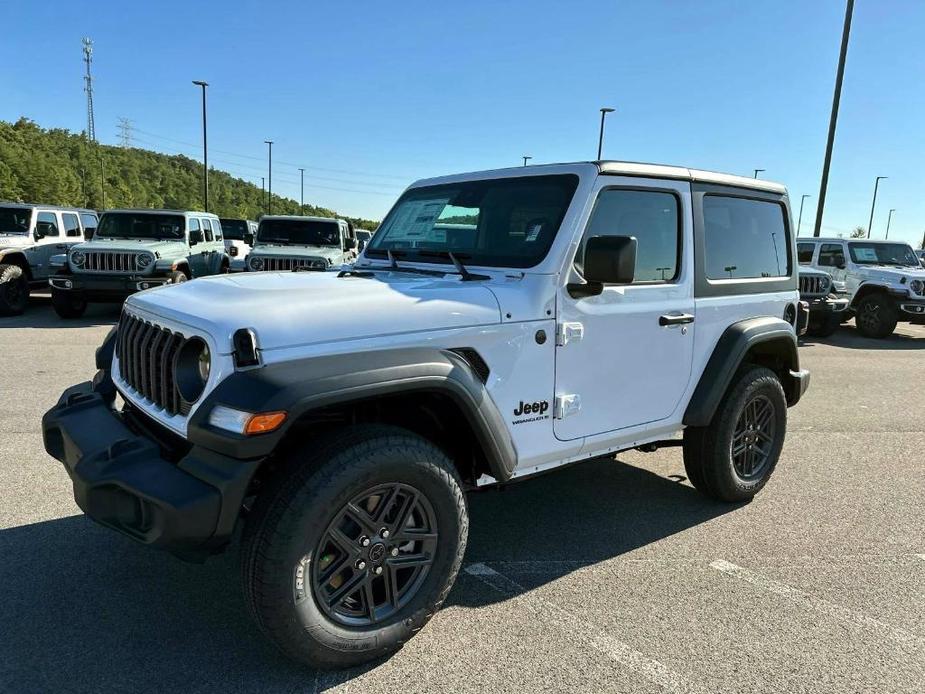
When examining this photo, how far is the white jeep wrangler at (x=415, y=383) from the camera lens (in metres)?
2.22

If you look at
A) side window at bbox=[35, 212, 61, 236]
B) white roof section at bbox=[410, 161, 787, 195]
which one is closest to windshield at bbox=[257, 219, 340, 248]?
side window at bbox=[35, 212, 61, 236]

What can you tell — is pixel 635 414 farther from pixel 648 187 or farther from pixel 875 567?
pixel 875 567

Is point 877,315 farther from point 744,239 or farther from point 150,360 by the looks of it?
point 150,360

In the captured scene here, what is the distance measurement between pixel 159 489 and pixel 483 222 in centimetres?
201

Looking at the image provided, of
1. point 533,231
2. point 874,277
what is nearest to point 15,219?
point 533,231

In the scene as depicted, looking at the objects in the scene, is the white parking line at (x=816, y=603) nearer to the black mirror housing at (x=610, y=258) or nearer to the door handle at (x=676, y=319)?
the door handle at (x=676, y=319)

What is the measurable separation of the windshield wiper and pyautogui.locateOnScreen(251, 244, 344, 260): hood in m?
8.43

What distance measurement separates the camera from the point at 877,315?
1324cm

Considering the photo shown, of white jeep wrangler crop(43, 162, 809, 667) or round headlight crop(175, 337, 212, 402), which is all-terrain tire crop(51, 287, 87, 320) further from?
round headlight crop(175, 337, 212, 402)

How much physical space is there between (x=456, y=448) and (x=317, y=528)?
2.86ft

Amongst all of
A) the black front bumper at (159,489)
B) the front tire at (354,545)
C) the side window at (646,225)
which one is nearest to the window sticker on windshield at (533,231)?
the side window at (646,225)

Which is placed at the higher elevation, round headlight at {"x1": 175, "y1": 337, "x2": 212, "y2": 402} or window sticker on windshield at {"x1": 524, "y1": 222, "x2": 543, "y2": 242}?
window sticker on windshield at {"x1": 524, "y1": 222, "x2": 543, "y2": 242}

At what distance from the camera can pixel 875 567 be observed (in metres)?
3.40

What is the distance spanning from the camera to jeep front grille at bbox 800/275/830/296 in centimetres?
1245
